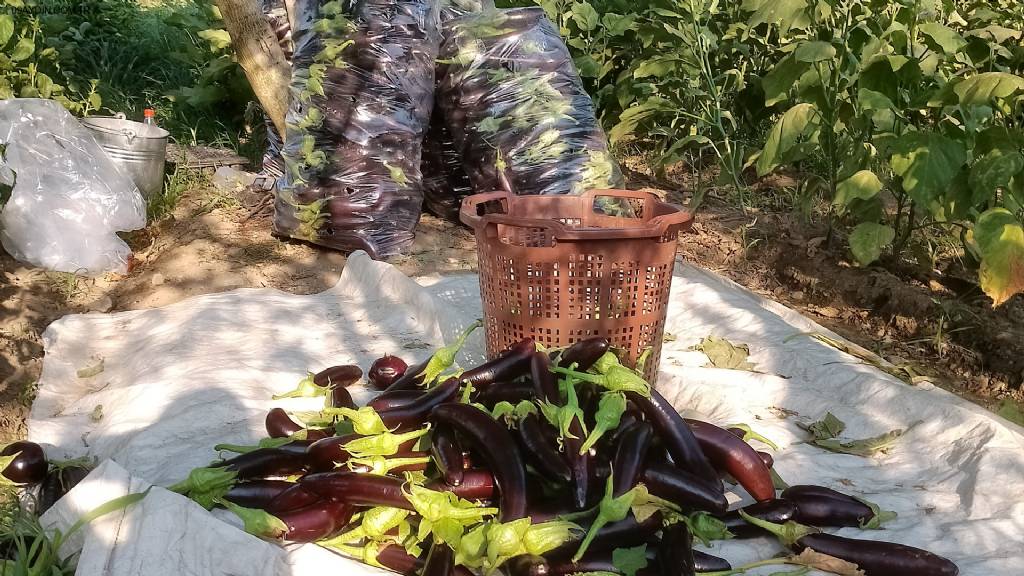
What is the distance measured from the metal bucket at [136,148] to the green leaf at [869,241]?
382 cm

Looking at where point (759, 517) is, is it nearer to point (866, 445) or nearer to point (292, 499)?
point (866, 445)

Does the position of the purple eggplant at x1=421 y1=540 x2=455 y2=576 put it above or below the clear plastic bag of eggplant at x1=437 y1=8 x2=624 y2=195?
below

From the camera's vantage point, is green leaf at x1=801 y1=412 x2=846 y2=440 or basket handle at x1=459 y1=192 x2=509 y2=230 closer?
green leaf at x1=801 y1=412 x2=846 y2=440

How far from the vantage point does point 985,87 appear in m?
2.78

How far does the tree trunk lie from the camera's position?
4738 mm

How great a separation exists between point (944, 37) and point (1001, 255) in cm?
109

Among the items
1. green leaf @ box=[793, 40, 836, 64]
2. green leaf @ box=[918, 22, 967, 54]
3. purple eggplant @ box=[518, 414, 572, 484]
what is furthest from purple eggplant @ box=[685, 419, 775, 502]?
green leaf @ box=[918, 22, 967, 54]

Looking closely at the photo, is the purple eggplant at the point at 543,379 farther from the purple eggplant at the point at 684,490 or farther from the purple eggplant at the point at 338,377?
the purple eggplant at the point at 338,377

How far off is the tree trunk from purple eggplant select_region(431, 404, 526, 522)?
11.0 feet

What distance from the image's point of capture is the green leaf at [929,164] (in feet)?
9.83

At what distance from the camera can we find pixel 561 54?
4.40m

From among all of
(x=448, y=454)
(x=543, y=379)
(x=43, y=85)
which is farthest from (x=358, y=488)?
(x=43, y=85)

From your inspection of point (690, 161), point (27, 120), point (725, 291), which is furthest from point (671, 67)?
point (27, 120)

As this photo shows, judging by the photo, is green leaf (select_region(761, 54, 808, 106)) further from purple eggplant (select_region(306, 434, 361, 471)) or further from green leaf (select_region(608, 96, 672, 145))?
purple eggplant (select_region(306, 434, 361, 471))
